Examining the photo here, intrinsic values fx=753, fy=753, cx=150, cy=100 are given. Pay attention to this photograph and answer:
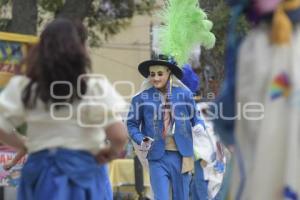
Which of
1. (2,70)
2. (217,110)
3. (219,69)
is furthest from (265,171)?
(219,69)

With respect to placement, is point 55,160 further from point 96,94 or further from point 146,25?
A: point 146,25

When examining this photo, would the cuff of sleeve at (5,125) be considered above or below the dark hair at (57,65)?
below

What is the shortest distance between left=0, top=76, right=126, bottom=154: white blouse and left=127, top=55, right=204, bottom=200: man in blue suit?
314cm

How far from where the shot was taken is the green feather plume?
8203mm

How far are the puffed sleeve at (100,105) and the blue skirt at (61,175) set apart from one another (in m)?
0.21

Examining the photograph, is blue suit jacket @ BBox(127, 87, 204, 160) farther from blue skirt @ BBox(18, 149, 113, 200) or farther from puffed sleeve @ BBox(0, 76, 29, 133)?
puffed sleeve @ BBox(0, 76, 29, 133)

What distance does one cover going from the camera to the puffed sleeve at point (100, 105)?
3846 mm

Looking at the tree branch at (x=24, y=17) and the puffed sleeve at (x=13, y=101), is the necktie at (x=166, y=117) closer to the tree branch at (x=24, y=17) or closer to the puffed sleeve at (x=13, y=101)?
the puffed sleeve at (x=13, y=101)

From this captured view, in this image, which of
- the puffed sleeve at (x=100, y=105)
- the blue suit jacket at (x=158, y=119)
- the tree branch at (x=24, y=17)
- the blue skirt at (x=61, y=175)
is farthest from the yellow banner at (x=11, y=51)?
the tree branch at (x=24, y=17)

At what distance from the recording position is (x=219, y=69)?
18438 millimetres

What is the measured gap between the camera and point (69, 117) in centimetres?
389

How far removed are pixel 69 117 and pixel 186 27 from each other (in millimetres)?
4583

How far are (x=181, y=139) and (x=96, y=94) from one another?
3.38m

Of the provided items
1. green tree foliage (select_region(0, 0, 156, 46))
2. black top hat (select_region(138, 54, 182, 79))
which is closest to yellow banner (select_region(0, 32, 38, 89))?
black top hat (select_region(138, 54, 182, 79))
